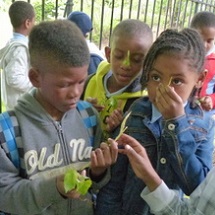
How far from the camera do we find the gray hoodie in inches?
53.5

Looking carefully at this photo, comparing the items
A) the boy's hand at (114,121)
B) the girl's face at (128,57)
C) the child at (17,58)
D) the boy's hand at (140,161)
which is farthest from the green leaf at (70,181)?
the child at (17,58)

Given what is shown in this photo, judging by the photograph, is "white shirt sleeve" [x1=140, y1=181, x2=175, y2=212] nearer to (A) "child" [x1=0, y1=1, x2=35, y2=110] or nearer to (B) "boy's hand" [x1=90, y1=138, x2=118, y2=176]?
(B) "boy's hand" [x1=90, y1=138, x2=118, y2=176]

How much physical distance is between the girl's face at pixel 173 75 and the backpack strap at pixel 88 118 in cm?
31

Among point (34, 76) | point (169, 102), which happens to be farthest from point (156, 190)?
point (34, 76)

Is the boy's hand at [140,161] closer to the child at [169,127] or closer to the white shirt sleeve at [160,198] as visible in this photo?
the white shirt sleeve at [160,198]

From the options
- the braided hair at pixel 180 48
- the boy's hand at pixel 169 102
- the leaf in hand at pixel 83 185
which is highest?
the braided hair at pixel 180 48

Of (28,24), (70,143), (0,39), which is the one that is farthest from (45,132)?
(0,39)

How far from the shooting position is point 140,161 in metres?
1.36

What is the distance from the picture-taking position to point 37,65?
141cm

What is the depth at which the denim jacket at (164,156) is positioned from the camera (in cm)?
140

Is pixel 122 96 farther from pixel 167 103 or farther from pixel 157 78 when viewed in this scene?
pixel 167 103

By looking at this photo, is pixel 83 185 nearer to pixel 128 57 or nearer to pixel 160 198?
pixel 160 198

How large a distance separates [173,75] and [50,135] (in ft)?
2.04

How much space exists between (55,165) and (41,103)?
0.29 m
